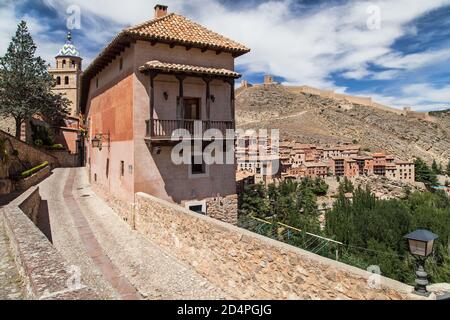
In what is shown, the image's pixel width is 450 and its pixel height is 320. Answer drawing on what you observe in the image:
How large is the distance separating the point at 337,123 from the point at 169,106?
88458 millimetres

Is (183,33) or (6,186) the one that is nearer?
(183,33)

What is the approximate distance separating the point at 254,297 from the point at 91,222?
847 centimetres

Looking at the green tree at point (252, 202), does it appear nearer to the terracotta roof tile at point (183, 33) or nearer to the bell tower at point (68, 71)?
the terracotta roof tile at point (183, 33)

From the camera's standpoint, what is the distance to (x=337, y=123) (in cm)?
9244

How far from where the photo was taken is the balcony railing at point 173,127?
1098cm

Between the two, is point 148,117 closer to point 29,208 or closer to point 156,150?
point 156,150

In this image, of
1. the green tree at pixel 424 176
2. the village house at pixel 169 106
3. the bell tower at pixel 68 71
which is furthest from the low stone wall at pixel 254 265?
the green tree at pixel 424 176

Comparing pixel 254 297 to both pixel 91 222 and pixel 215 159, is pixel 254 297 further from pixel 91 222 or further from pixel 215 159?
pixel 91 222

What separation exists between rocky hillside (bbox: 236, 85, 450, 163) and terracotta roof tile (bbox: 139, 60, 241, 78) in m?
62.8

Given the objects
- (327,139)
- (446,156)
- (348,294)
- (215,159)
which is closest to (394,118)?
(446,156)

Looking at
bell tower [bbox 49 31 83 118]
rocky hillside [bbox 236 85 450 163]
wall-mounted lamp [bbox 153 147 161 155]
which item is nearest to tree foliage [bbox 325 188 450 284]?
wall-mounted lamp [bbox 153 147 161 155]

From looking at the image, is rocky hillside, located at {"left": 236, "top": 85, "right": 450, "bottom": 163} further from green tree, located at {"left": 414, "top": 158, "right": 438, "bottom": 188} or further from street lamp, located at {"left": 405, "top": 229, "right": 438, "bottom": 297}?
street lamp, located at {"left": 405, "top": 229, "right": 438, "bottom": 297}

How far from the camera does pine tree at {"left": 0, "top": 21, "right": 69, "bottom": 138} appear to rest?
86.6ft

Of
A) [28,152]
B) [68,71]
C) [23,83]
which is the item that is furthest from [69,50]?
[28,152]
